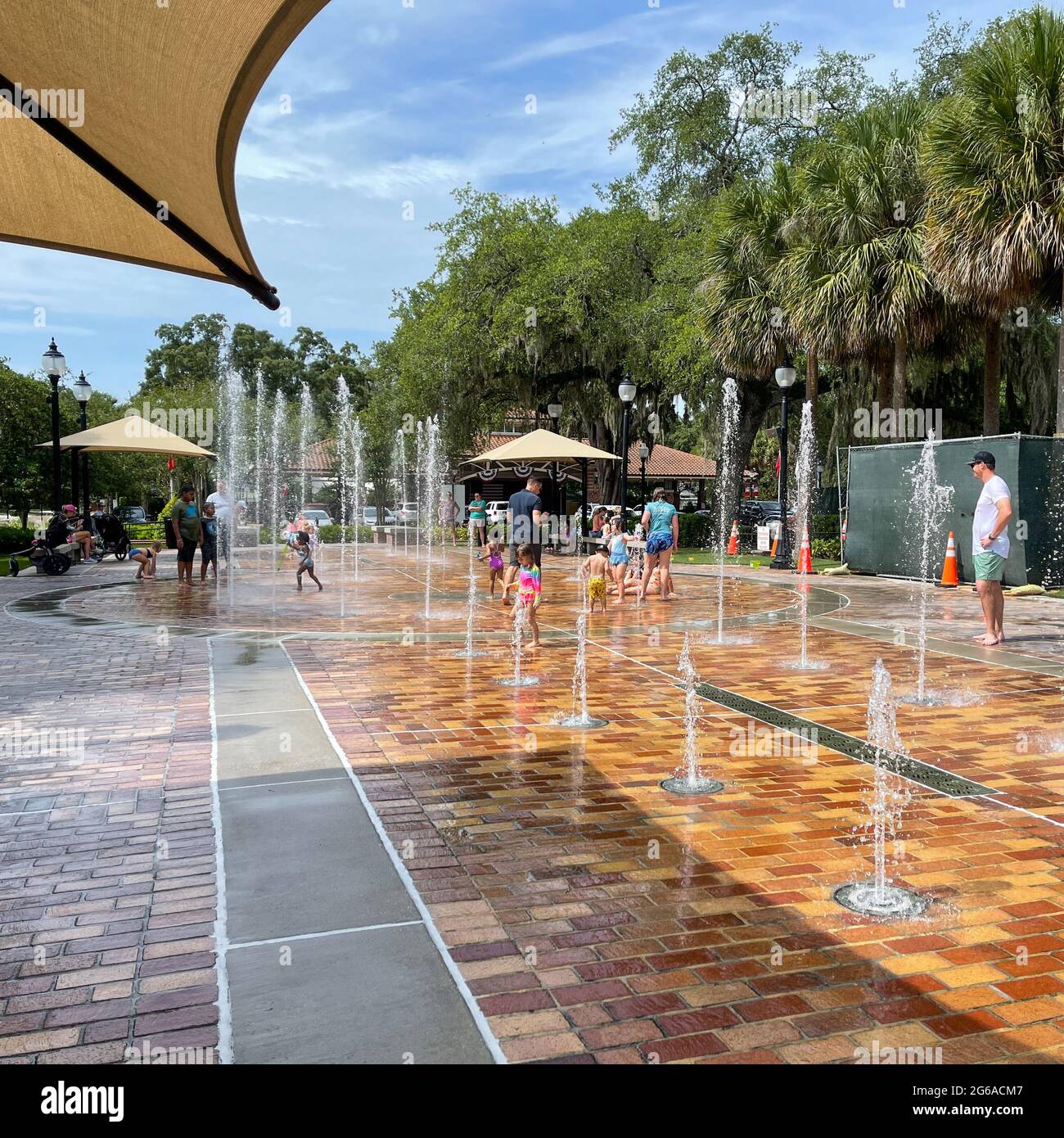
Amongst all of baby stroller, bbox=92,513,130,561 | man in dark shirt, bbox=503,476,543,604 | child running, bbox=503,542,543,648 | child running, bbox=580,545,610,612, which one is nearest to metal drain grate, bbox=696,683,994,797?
child running, bbox=503,542,543,648

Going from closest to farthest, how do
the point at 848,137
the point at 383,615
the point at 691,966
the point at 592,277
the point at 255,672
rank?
the point at 691,966 → the point at 255,672 → the point at 383,615 → the point at 848,137 → the point at 592,277

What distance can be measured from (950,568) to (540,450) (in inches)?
327

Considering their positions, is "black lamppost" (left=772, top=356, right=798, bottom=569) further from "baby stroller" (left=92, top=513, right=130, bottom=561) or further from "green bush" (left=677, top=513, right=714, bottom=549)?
"baby stroller" (left=92, top=513, right=130, bottom=561)

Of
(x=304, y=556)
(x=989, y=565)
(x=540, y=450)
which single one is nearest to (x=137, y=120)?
(x=989, y=565)

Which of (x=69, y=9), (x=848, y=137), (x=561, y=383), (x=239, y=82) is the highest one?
(x=848, y=137)

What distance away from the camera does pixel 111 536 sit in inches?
953

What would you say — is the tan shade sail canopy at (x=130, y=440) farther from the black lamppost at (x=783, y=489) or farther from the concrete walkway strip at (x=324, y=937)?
the concrete walkway strip at (x=324, y=937)

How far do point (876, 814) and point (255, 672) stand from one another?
18.3 feet

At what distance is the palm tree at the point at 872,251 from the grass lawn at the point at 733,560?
4249 mm

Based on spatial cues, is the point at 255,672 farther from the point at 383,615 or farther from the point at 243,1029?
the point at 243,1029

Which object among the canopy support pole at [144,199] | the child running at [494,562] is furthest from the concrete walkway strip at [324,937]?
the child running at [494,562]

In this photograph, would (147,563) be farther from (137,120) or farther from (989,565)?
(137,120)
